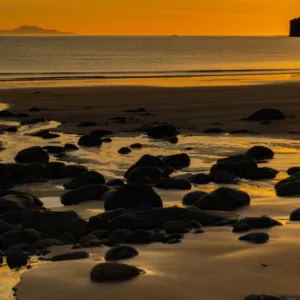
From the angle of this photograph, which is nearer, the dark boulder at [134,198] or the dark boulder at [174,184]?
the dark boulder at [134,198]

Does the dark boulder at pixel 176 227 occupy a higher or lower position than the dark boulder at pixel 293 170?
lower

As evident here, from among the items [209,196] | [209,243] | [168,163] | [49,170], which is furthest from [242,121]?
[209,243]

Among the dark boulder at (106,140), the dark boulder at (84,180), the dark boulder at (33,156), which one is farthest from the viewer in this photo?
the dark boulder at (106,140)

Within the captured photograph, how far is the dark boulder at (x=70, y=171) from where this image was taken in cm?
1066

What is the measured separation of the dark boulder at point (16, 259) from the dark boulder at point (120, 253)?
0.62 metres

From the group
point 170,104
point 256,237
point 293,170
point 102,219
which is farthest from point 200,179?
point 170,104

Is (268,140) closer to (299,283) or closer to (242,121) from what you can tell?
(242,121)

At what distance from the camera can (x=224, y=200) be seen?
8281mm

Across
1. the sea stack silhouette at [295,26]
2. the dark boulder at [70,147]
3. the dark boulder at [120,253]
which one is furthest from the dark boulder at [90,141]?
the sea stack silhouette at [295,26]

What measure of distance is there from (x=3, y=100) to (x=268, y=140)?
13513 millimetres

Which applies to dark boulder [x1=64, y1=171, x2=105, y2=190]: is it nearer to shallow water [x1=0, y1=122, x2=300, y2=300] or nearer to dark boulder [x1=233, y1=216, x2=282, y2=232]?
shallow water [x1=0, y1=122, x2=300, y2=300]

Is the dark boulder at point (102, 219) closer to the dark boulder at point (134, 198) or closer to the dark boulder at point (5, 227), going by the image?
the dark boulder at point (134, 198)

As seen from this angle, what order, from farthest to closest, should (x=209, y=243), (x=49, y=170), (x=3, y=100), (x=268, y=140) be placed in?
(x=3, y=100)
(x=268, y=140)
(x=49, y=170)
(x=209, y=243)

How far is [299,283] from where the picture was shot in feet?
17.8
